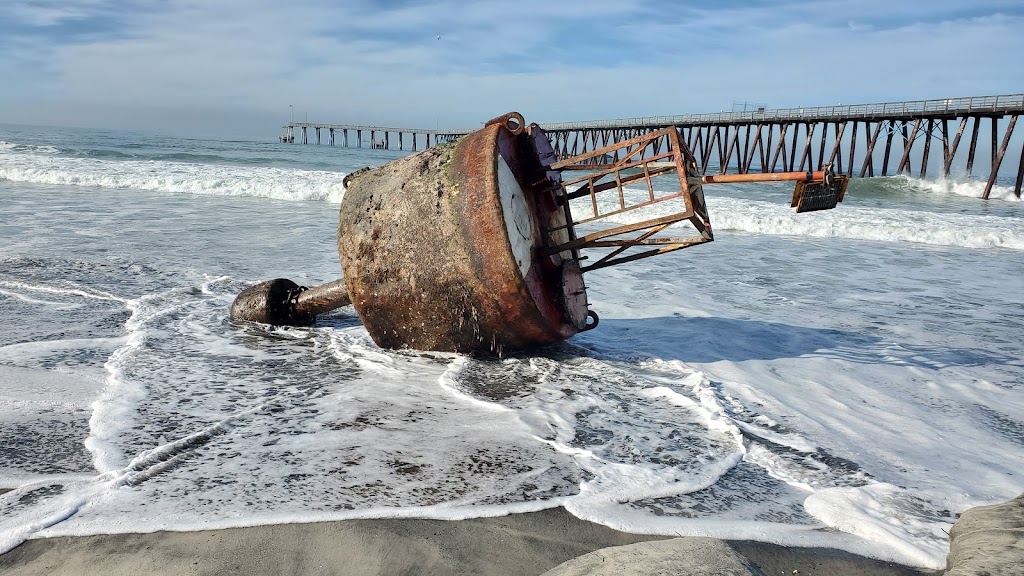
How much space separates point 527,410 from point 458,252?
1055 millimetres

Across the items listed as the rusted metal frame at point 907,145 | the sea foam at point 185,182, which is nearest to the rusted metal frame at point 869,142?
the rusted metal frame at point 907,145

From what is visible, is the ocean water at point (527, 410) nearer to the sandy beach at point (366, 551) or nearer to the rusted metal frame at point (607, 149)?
the sandy beach at point (366, 551)

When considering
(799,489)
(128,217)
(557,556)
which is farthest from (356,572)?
(128,217)

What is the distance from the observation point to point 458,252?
14.4ft

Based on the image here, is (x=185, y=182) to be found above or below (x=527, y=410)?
above

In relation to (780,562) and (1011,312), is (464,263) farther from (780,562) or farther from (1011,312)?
(1011,312)

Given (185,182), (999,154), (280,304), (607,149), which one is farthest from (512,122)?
(999,154)

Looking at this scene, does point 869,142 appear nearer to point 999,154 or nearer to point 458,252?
point 999,154

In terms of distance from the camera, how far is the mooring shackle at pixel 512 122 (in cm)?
474

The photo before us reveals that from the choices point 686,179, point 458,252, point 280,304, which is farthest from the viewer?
point 280,304

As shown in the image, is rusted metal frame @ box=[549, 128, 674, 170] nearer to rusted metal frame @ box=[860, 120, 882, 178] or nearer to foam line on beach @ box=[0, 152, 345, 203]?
foam line on beach @ box=[0, 152, 345, 203]

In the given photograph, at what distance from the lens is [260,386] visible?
425 cm

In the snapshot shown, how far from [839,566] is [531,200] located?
3.03 meters

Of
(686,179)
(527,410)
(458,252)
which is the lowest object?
(527,410)
